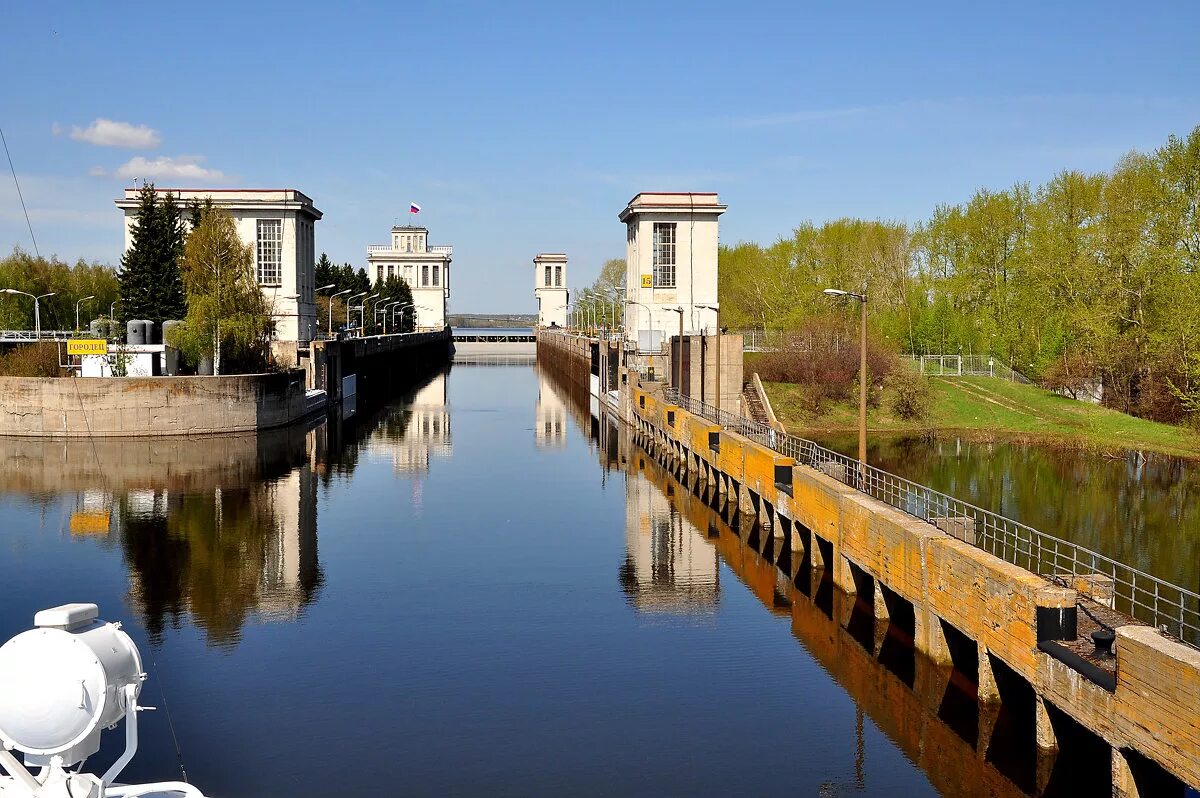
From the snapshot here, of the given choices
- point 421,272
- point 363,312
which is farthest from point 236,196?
point 421,272

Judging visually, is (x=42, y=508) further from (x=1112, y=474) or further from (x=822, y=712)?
(x=1112, y=474)

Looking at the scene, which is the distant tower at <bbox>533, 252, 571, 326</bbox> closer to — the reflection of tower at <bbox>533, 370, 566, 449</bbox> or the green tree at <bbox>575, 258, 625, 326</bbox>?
the green tree at <bbox>575, 258, 625, 326</bbox>

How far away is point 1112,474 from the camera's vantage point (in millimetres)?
38750

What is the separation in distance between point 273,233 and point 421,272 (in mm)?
108472

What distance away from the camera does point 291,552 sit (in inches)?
1030

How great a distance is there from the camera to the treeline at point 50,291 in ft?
274

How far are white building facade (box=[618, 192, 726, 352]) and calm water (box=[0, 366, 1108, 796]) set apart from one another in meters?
29.0

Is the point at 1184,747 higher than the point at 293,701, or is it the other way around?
the point at 1184,747

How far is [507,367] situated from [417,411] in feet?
222

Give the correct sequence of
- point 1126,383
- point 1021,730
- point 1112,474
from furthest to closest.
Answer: point 1126,383
point 1112,474
point 1021,730

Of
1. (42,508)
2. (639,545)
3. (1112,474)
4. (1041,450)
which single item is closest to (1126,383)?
(1041,450)

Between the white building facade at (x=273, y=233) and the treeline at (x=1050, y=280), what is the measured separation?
29.4m

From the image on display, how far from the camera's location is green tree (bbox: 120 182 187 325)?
198ft

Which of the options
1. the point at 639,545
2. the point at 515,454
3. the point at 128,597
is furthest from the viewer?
the point at 515,454
